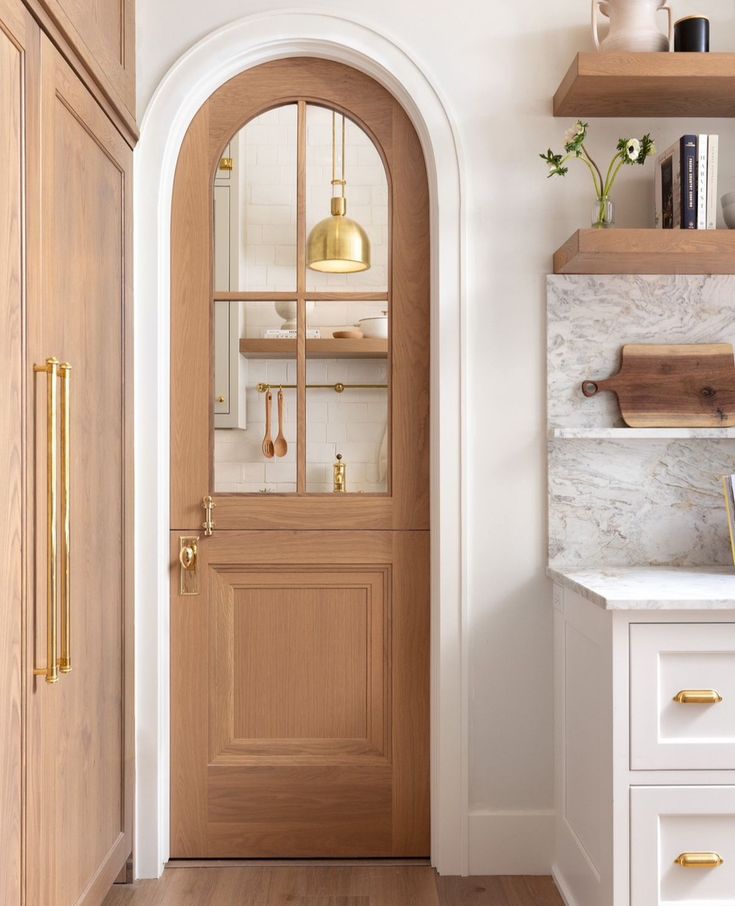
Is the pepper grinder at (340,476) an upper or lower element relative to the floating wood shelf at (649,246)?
lower

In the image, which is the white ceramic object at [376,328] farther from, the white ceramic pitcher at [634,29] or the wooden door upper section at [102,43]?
the white ceramic pitcher at [634,29]

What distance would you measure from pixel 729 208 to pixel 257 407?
1.36m

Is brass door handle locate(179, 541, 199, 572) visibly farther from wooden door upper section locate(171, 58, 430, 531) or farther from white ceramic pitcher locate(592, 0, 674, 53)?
white ceramic pitcher locate(592, 0, 674, 53)

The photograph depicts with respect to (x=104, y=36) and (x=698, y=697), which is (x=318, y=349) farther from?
(x=698, y=697)

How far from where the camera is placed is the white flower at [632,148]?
2193 mm

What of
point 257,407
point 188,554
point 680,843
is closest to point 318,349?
point 257,407

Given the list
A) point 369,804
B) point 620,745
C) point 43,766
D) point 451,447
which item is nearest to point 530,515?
point 451,447

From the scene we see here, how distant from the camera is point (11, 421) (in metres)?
1.51

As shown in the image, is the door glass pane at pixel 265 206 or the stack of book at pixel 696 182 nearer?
the stack of book at pixel 696 182

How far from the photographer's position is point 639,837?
70.2 inches

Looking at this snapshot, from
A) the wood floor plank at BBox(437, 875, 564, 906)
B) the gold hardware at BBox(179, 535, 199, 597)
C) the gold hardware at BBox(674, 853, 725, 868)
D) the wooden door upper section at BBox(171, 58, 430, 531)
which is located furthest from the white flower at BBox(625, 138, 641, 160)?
the wood floor plank at BBox(437, 875, 564, 906)

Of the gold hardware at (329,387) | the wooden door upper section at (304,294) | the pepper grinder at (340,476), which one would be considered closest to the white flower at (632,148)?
the wooden door upper section at (304,294)

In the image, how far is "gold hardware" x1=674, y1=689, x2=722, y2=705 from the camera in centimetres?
179

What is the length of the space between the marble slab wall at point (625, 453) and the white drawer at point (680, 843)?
0.71 metres
